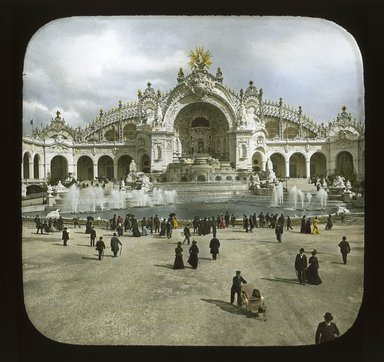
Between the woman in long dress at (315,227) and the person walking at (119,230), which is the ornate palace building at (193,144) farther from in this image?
the person walking at (119,230)

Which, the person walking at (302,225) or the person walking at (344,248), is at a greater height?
the person walking at (302,225)

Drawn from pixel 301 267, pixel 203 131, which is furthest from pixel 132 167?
pixel 203 131

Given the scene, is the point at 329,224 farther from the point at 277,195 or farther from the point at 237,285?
the point at 237,285

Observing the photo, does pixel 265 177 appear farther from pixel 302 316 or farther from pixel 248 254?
pixel 302 316

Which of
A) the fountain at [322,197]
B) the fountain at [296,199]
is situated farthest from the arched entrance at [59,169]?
the fountain at [322,197]

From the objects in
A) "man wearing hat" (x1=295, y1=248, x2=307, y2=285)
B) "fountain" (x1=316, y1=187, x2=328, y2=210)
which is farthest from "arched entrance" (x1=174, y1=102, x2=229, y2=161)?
"man wearing hat" (x1=295, y1=248, x2=307, y2=285)

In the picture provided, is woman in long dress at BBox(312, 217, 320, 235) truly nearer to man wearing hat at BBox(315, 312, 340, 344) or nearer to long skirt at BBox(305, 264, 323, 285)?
long skirt at BBox(305, 264, 323, 285)
